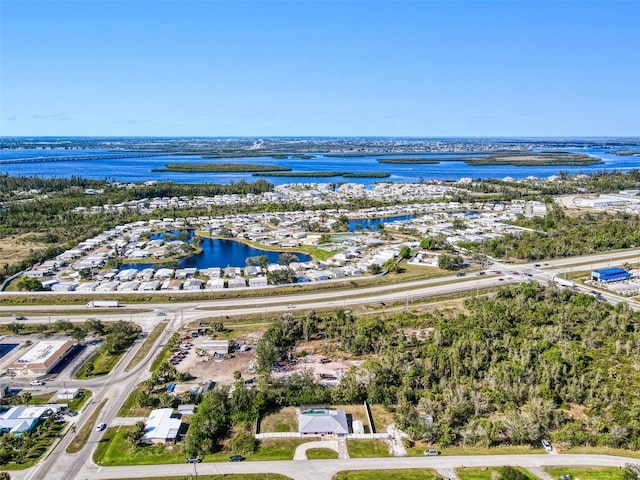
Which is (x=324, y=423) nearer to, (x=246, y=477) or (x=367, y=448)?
(x=367, y=448)

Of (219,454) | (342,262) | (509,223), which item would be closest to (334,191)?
(509,223)

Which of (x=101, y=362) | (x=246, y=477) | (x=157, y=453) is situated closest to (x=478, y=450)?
(x=246, y=477)

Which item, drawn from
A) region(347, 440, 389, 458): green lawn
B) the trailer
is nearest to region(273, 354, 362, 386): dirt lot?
region(347, 440, 389, 458): green lawn

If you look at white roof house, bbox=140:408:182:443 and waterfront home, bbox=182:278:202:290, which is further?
waterfront home, bbox=182:278:202:290

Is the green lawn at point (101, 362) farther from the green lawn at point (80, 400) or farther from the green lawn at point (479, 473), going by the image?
the green lawn at point (479, 473)

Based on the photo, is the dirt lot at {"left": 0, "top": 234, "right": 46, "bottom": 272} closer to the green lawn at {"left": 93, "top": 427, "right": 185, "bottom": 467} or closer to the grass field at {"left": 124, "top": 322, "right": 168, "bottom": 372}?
the grass field at {"left": 124, "top": 322, "right": 168, "bottom": 372}
